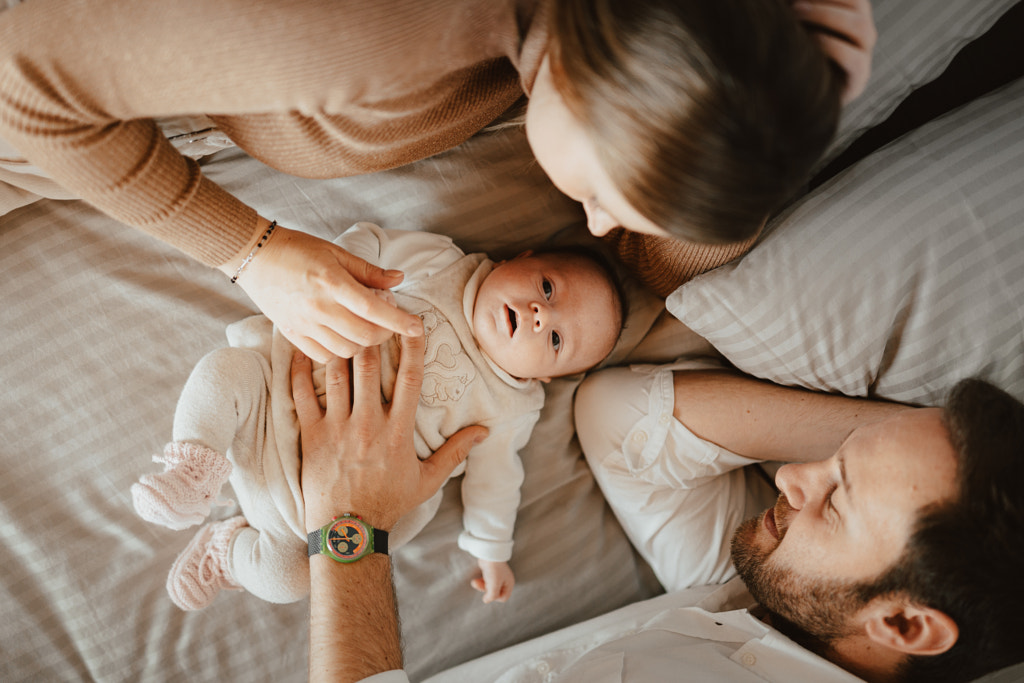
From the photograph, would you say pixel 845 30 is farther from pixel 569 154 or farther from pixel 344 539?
pixel 344 539

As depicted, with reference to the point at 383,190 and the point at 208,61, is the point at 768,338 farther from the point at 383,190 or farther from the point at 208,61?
the point at 208,61

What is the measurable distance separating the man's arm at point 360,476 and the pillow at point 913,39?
3.88ft

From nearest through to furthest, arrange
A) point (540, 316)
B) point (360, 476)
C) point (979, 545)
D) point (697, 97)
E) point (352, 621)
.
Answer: point (697, 97) → point (979, 545) → point (352, 621) → point (360, 476) → point (540, 316)

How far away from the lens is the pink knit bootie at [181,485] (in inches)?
49.7

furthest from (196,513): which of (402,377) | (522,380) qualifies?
(522,380)

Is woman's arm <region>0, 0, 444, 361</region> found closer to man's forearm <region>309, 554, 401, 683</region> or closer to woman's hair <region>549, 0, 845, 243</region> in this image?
woman's hair <region>549, 0, 845, 243</region>

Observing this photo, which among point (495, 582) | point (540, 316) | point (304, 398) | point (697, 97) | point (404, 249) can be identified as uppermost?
point (697, 97)

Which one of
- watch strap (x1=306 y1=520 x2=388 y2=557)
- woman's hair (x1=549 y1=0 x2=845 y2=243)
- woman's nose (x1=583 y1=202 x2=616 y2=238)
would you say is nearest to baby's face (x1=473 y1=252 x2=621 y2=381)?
woman's nose (x1=583 y1=202 x2=616 y2=238)

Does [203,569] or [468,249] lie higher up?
[468,249]

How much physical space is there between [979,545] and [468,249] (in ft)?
4.43

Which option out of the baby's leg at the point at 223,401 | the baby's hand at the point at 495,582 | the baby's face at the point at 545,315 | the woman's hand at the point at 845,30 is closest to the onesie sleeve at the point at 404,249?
the baby's face at the point at 545,315

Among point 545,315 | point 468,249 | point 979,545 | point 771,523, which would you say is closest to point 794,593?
point 771,523

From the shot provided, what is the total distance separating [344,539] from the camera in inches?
55.1

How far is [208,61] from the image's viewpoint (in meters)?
0.89
